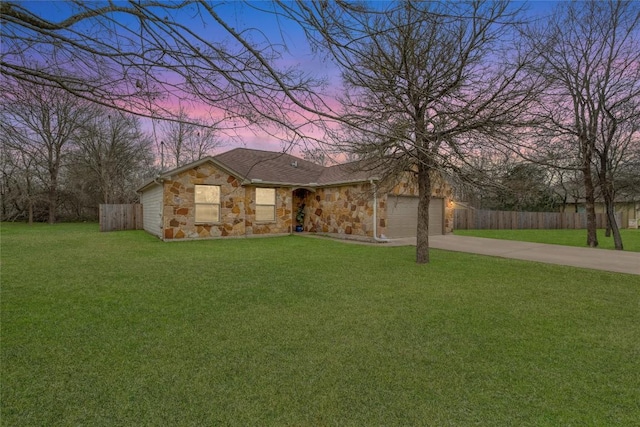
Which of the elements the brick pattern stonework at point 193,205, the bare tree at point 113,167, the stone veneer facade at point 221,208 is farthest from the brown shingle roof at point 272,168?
the bare tree at point 113,167

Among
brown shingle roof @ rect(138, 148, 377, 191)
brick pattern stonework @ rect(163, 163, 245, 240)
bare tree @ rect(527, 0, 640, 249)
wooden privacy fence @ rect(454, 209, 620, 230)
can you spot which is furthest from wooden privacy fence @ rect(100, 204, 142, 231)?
bare tree @ rect(527, 0, 640, 249)

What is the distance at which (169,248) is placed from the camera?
10133mm

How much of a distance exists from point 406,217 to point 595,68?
25.5 feet

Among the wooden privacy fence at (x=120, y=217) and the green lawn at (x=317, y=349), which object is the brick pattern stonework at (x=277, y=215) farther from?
the wooden privacy fence at (x=120, y=217)

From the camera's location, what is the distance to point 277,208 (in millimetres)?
14398

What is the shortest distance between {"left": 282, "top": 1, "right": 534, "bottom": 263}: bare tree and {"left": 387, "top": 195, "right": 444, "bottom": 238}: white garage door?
15.6 feet

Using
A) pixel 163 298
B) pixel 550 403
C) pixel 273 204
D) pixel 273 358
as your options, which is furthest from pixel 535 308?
pixel 273 204

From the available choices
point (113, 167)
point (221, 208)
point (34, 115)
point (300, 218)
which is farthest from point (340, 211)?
point (113, 167)

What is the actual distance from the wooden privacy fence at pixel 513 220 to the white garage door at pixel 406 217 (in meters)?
6.50

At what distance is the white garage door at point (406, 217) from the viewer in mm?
12898

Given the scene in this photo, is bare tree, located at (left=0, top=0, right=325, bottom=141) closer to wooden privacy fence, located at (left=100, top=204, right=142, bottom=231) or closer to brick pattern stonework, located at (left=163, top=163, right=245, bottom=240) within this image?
brick pattern stonework, located at (left=163, top=163, right=245, bottom=240)

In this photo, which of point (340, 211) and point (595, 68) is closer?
point (595, 68)

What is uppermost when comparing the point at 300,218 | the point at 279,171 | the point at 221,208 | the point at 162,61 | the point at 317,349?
the point at 279,171

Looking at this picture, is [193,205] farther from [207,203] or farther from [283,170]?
[283,170]
